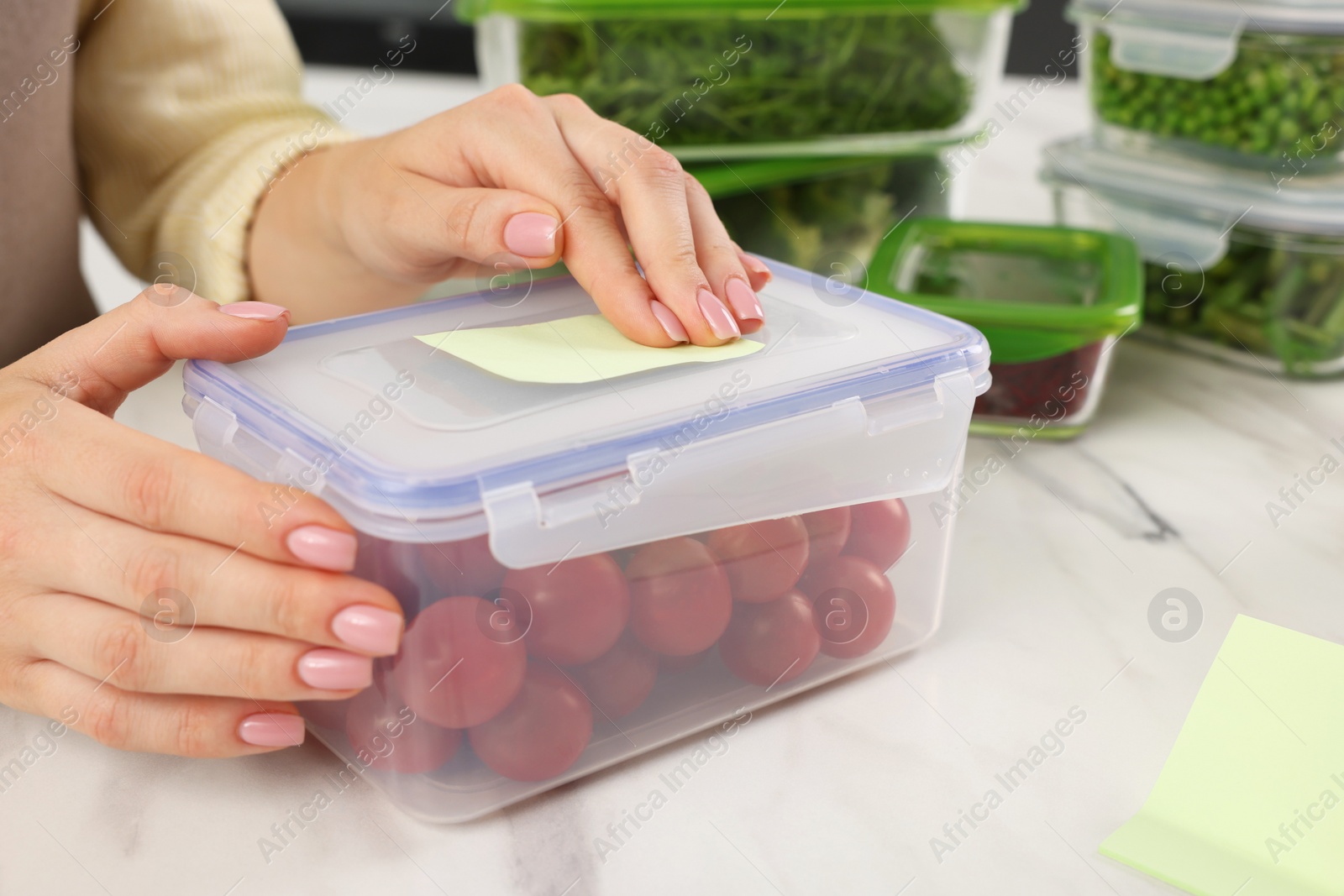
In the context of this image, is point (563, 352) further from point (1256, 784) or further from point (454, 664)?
point (1256, 784)

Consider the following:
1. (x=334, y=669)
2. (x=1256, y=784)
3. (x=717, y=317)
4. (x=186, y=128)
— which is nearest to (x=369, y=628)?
(x=334, y=669)

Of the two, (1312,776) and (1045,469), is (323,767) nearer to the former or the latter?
(1312,776)

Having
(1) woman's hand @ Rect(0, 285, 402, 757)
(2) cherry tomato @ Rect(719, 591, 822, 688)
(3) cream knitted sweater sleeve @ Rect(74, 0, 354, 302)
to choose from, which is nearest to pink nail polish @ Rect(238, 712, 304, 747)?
(1) woman's hand @ Rect(0, 285, 402, 757)

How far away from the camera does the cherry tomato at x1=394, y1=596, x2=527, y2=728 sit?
1.54ft

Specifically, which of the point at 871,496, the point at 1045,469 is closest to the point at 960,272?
the point at 1045,469

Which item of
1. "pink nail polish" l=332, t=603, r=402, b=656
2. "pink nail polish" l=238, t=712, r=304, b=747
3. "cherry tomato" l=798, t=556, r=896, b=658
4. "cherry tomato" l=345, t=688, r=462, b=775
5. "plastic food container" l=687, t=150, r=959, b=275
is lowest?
"plastic food container" l=687, t=150, r=959, b=275

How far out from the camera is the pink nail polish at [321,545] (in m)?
0.46

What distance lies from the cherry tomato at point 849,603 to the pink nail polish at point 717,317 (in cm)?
14

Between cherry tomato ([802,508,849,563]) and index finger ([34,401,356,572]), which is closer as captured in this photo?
index finger ([34,401,356,572])

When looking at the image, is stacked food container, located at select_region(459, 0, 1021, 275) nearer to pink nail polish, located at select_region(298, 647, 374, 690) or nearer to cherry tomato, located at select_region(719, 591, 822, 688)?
cherry tomato, located at select_region(719, 591, 822, 688)

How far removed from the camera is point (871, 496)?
58 cm

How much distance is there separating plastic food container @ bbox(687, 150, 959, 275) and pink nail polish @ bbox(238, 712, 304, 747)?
2.33ft

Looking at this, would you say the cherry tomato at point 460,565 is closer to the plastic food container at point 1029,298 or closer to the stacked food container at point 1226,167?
the plastic food container at point 1029,298

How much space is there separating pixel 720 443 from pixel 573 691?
0.46 feet
